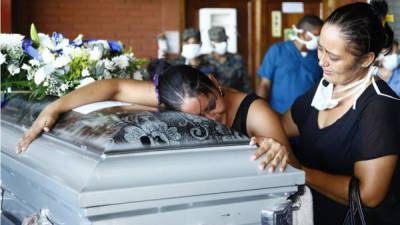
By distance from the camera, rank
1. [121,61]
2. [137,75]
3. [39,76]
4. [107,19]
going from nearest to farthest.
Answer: [39,76] → [121,61] → [137,75] → [107,19]

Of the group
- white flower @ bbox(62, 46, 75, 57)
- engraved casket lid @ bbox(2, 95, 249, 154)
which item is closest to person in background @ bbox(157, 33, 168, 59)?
white flower @ bbox(62, 46, 75, 57)

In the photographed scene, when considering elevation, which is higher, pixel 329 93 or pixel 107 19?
pixel 107 19

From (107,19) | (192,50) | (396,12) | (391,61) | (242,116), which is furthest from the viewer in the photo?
(396,12)

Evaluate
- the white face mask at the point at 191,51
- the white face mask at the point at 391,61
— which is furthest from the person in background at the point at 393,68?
the white face mask at the point at 191,51

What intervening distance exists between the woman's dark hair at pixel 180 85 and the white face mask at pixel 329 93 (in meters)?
0.49

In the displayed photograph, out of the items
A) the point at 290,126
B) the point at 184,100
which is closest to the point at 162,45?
the point at 290,126

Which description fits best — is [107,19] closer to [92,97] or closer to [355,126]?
[92,97]

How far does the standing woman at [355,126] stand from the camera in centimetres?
159

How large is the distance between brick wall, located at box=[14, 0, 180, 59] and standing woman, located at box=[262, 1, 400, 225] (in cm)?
470

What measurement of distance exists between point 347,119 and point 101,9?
4945 millimetres

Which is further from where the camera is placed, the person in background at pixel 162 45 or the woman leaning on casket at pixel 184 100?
the person in background at pixel 162 45

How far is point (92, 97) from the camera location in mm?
1529

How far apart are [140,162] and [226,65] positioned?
11.6 ft

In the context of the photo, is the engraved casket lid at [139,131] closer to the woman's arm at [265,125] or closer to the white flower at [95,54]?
the woman's arm at [265,125]
